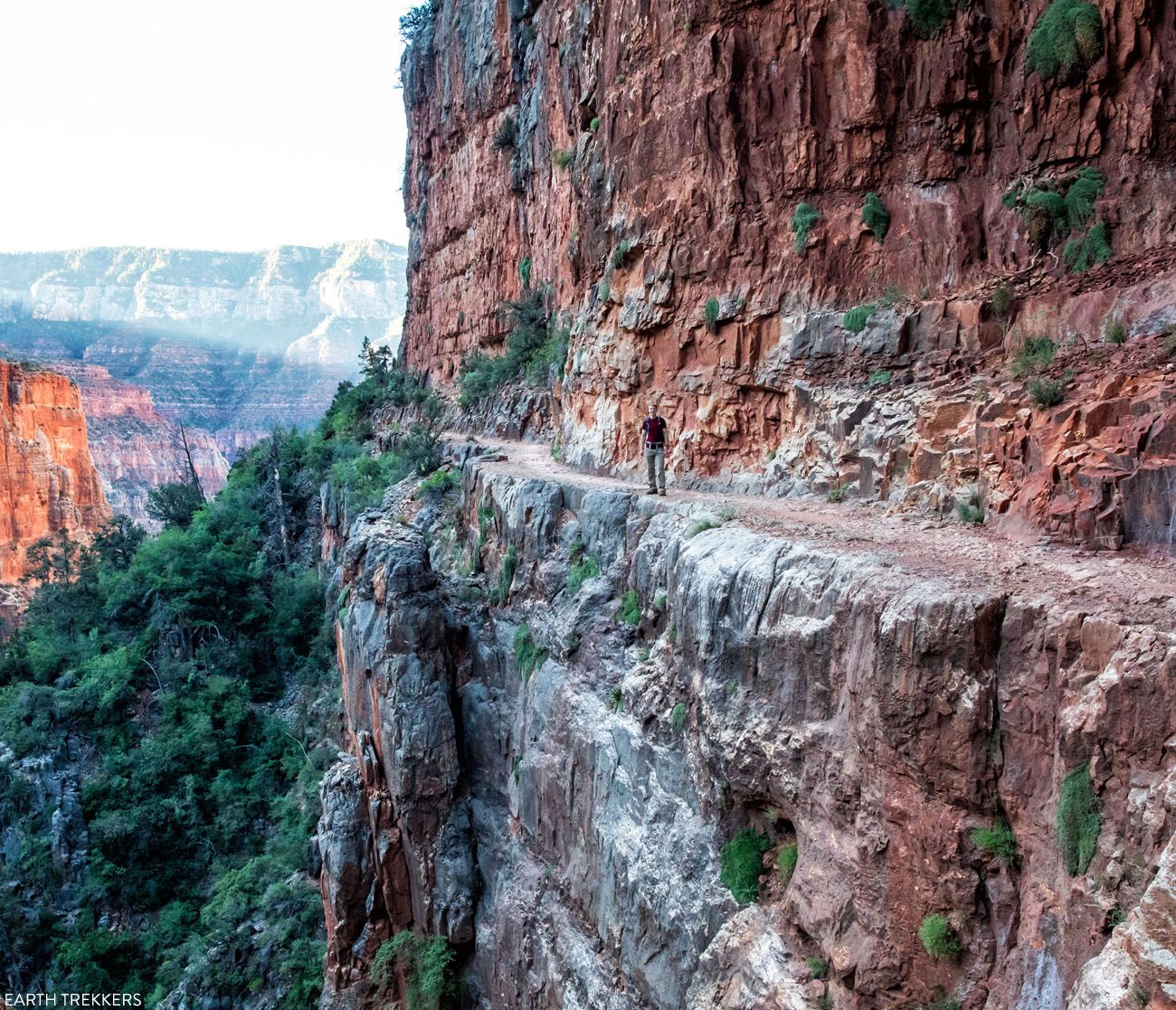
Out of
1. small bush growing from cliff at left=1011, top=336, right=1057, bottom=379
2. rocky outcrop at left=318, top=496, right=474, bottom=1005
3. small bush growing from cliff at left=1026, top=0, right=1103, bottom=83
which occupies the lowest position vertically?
rocky outcrop at left=318, top=496, right=474, bottom=1005

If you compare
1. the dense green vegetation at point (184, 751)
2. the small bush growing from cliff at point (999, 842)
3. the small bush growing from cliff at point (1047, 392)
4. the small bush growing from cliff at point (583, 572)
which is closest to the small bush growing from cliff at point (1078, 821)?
the small bush growing from cliff at point (999, 842)

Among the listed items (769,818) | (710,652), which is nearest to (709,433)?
(710,652)

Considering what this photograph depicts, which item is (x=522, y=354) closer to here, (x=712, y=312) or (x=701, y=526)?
(x=712, y=312)

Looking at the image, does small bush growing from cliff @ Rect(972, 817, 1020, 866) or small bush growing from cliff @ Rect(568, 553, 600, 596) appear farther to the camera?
small bush growing from cliff @ Rect(568, 553, 600, 596)

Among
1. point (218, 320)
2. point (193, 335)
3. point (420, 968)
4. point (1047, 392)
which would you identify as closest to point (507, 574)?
point (420, 968)

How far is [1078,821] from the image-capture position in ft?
15.0

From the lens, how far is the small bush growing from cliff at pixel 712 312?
12.5 m

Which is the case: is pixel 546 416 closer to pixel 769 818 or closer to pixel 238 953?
pixel 238 953

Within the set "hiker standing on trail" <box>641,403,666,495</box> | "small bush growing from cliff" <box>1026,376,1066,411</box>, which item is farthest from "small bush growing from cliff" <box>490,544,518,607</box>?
"small bush growing from cliff" <box>1026,376,1066,411</box>

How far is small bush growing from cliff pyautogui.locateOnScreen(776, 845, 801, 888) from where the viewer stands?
22.3 feet

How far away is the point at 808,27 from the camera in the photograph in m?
11.5

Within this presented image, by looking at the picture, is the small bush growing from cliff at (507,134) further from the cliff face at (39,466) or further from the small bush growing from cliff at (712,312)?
the cliff face at (39,466)

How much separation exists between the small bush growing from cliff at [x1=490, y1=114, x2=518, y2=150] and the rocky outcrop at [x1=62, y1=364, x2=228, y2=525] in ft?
247

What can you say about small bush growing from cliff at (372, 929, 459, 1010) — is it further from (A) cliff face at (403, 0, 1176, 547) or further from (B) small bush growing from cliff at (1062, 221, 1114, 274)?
(B) small bush growing from cliff at (1062, 221, 1114, 274)
